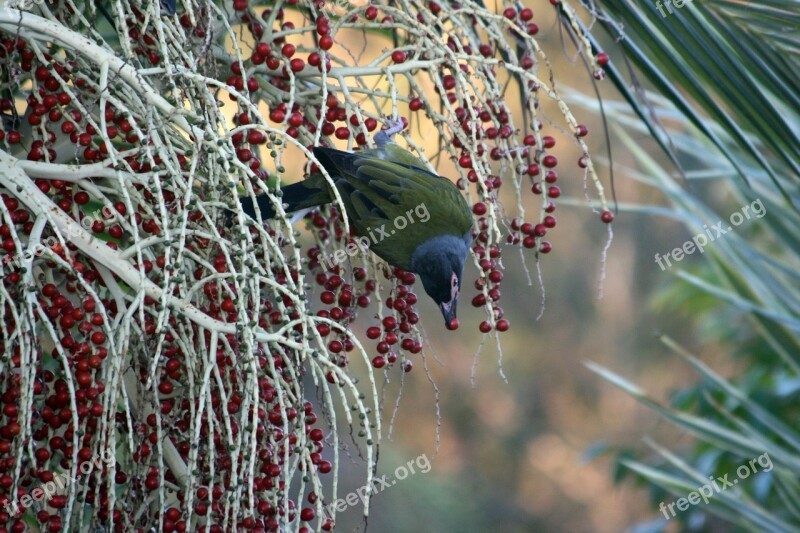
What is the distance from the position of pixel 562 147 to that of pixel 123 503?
7.43 meters

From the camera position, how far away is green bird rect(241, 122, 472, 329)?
77.5 inches

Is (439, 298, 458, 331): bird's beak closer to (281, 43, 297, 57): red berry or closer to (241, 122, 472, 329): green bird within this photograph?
(241, 122, 472, 329): green bird

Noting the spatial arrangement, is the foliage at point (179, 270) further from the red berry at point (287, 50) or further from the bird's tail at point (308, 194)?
the bird's tail at point (308, 194)

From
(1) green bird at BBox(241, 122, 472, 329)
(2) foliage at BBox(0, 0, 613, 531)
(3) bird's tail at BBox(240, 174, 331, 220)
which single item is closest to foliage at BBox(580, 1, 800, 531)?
(2) foliage at BBox(0, 0, 613, 531)

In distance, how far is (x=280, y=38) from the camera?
5.85 feet

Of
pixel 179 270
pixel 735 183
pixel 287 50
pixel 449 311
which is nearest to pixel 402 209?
pixel 449 311

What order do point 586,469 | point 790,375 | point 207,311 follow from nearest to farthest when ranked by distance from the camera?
1. point 207,311
2. point 790,375
3. point 586,469

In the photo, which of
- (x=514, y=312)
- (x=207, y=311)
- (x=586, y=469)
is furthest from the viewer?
(x=586, y=469)

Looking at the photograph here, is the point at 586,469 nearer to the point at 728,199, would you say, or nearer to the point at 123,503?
the point at 728,199

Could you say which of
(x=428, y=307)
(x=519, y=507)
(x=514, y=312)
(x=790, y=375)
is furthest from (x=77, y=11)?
(x=519, y=507)

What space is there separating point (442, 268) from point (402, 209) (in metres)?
0.19

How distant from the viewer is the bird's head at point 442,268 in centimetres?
210

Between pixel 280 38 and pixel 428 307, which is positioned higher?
pixel 428 307

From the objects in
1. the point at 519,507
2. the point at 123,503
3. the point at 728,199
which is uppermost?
the point at 728,199
